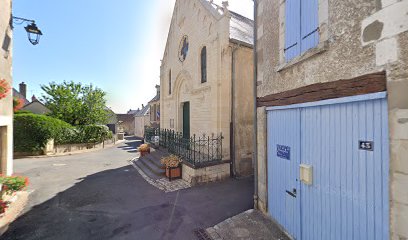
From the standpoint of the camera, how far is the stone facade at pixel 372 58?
2.17 m

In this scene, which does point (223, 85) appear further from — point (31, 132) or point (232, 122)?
point (31, 132)

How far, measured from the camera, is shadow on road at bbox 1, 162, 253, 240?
4.88 metres

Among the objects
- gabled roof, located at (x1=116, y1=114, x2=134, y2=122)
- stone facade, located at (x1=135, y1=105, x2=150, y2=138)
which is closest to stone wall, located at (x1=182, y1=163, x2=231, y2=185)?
stone facade, located at (x1=135, y1=105, x2=150, y2=138)

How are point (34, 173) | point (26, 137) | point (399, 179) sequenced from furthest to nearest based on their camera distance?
point (26, 137), point (34, 173), point (399, 179)

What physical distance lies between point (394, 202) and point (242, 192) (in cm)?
524

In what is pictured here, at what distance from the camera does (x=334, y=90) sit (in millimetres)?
3041

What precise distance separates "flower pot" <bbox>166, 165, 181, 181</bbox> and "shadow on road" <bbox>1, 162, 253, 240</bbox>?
0.96 meters

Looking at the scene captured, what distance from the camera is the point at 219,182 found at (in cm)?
833

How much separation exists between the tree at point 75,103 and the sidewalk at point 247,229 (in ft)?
71.5

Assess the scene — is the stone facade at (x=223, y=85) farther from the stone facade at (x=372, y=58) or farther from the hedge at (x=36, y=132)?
the hedge at (x=36, y=132)

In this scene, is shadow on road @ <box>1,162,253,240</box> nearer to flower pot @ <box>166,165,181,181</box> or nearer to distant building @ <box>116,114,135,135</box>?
flower pot @ <box>166,165,181,181</box>

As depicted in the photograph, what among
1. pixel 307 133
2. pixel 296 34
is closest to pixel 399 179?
pixel 307 133

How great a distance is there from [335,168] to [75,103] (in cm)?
2458

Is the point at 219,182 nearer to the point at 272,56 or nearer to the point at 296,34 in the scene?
the point at 272,56
